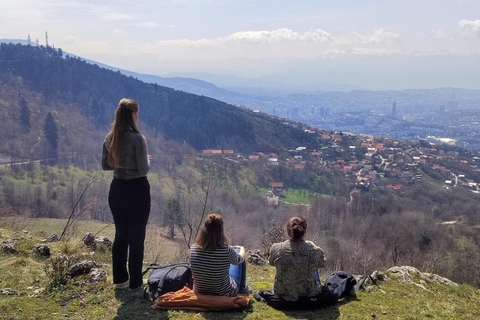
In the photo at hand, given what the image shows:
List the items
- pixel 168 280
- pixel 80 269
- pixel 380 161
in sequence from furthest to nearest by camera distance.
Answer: pixel 380 161
pixel 80 269
pixel 168 280

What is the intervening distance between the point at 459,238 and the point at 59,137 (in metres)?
102

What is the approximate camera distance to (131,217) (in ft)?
18.5

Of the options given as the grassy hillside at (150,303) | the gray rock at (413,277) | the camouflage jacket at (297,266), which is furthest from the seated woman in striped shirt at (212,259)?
the gray rock at (413,277)

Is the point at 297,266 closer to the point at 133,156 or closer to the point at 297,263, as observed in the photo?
the point at 297,263

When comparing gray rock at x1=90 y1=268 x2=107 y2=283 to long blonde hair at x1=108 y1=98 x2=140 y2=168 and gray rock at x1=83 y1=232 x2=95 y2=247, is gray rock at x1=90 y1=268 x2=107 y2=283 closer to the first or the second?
long blonde hair at x1=108 y1=98 x2=140 y2=168

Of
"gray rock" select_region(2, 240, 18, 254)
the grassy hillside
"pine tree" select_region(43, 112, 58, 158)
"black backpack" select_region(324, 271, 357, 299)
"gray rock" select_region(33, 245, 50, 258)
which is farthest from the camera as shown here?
"pine tree" select_region(43, 112, 58, 158)

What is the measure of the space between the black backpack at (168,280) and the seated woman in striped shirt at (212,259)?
0.39 m

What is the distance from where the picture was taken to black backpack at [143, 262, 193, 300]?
5738mm

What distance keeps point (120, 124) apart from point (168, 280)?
2561 millimetres

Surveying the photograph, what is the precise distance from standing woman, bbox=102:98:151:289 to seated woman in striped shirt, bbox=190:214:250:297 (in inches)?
39.3

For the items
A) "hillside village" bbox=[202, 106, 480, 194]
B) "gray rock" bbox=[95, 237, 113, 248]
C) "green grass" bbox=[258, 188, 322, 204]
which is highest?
"gray rock" bbox=[95, 237, 113, 248]

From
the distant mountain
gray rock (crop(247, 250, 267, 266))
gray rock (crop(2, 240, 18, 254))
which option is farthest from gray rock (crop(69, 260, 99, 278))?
the distant mountain

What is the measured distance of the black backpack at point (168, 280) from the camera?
18.8 feet

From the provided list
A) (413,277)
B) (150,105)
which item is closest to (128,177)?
(413,277)
